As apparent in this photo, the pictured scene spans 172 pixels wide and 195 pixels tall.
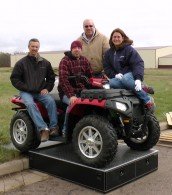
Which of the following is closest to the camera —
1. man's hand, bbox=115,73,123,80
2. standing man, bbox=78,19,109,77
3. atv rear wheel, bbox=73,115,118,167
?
atv rear wheel, bbox=73,115,118,167

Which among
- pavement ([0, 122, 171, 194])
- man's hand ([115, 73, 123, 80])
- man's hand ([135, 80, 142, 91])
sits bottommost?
pavement ([0, 122, 171, 194])

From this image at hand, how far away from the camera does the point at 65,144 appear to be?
6500mm

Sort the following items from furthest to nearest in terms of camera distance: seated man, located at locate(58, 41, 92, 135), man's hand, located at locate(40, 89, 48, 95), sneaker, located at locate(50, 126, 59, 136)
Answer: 1. man's hand, located at locate(40, 89, 48, 95)
2. sneaker, located at locate(50, 126, 59, 136)
3. seated man, located at locate(58, 41, 92, 135)

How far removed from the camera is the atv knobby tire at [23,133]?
6.04 metres

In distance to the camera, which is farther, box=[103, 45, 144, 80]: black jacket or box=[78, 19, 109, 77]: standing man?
box=[78, 19, 109, 77]: standing man

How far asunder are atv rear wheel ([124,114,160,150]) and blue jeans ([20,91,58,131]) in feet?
4.52

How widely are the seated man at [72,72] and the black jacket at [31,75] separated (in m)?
0.39

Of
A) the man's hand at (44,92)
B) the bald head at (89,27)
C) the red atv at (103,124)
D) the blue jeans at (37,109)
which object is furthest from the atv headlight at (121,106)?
the bald head at (89,27)

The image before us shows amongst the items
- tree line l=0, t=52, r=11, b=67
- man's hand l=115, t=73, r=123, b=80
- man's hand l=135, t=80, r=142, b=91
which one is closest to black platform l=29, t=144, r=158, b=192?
man's hand l=135, t=80, r=142, b=91

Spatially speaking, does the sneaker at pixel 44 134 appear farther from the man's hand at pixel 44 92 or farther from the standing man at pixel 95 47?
the standing man at pixel 95 47

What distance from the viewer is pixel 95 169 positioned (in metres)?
4.95

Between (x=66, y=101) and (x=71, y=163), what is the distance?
1067mm

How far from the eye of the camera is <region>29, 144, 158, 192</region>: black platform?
495cm

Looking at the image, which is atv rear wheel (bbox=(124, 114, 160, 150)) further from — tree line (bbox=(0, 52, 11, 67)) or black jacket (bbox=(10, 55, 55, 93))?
tree line (bbox=(0, 52, 11, 67))
